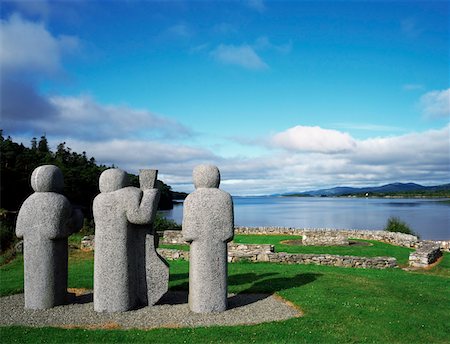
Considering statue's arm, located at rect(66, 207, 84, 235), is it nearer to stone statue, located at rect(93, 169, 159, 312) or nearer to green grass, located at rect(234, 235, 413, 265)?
stone statue, located at rect(93, 169, 159, 312)

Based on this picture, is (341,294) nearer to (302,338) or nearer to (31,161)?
(302,338)

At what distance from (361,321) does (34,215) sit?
767cm

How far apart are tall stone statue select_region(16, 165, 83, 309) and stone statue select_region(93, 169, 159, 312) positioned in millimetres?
1050

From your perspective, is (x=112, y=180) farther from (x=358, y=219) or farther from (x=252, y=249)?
(x=358, y=219)

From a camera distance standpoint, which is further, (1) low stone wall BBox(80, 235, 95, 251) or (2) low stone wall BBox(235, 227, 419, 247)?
(2) low stone wall BBox(235, 227, 419, 247)

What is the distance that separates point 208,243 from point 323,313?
3002mm

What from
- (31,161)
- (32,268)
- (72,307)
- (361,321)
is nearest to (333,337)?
(361,321)

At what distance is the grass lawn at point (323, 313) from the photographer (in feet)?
23.9

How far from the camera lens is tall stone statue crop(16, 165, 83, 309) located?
29.5ft

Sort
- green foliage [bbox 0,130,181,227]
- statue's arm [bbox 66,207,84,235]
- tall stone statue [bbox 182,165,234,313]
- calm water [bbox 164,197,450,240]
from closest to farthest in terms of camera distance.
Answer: tall stone statue [bbox 182,165,234,313], statue's arm [bbox 66,207,84,235], green foliage [bbox 0,130,181,227], calm water [bbox 164,197,450,240]

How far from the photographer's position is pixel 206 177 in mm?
8945

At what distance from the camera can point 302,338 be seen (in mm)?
7223

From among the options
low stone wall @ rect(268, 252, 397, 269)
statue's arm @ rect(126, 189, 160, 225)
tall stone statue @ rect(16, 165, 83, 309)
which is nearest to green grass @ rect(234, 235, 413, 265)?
low stone wall @ rect(268, 252, 397, 269)

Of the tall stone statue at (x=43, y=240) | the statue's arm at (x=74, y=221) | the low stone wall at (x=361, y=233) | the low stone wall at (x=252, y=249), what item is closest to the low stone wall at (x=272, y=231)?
the low stone wall at (x=361, y=233)
